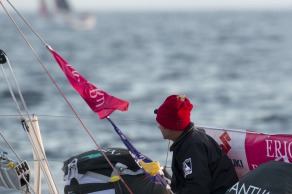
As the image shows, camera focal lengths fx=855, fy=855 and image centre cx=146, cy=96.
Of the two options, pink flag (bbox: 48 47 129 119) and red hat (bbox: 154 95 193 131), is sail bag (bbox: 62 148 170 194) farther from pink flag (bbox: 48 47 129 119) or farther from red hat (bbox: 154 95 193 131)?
red hat (bbox: 154 95 193 131)

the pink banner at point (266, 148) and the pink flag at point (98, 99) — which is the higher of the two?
the pink flag at point (98, 99)

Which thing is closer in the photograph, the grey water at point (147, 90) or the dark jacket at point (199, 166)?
the dark jacket at point (199, 166)

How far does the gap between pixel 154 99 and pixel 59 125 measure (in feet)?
A: 14.2

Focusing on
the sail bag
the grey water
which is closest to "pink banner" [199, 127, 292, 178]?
the sail bag

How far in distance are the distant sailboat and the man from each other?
186ft

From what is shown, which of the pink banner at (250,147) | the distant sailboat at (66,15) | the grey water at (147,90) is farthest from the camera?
the distant sailboat at (66,15)

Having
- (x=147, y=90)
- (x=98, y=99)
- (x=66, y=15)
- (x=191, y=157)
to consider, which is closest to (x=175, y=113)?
(x=191, y=157)

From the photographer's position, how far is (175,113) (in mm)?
3869

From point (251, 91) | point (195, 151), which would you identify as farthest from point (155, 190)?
point (251, 91)

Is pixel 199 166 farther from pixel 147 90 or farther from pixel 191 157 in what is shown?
pixel 147 90

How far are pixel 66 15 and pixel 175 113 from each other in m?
63.7

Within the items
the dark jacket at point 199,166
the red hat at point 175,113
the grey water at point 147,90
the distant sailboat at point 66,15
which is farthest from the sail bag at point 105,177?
the distant sailboat at point 66,15

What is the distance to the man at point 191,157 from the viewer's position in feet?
12.3

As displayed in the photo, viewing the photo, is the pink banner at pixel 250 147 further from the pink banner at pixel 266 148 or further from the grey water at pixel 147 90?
the grey water at pixel 147 90
